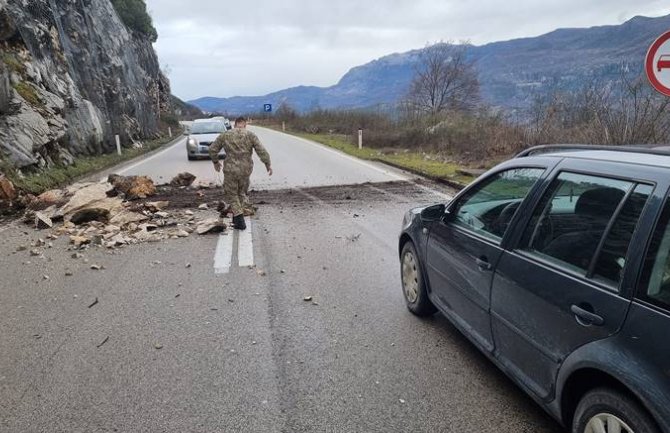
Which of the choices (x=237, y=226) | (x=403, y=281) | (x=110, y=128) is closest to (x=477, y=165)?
(x=237, y=226)

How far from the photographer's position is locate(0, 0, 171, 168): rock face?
12914 millimetres

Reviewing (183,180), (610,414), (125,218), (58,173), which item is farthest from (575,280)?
(58,173)

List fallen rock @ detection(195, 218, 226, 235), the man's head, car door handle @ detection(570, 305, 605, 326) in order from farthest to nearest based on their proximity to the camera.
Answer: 1. the man's head
2. fallen rock @ detection(195, 218, 226, 235)
3. car door handle @ detection(570, 305, 605, 326)

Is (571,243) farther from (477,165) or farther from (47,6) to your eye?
(47,6)

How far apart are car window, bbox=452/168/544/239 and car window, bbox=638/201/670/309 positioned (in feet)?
3.22

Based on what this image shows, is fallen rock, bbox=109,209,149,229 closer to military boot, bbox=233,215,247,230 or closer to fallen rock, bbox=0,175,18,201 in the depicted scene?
military boot, bbox=233,215,247,230

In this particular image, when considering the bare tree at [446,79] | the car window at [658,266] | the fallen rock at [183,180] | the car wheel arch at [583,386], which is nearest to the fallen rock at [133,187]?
the fallen rock at [183,180]

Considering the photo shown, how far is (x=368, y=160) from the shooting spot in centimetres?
1911

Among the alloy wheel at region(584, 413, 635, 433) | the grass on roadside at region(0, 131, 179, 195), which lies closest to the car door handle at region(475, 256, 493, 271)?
the alloy wheel at region(584, 413, 635, 433)

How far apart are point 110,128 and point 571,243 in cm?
2400

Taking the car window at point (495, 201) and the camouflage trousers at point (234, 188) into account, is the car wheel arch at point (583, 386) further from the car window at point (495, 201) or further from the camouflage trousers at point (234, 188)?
the camouflage trousers at point (234, 188)

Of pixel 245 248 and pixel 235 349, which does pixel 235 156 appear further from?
pixel 235 349

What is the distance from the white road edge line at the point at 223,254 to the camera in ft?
19.9

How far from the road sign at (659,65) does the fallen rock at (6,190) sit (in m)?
10.5
